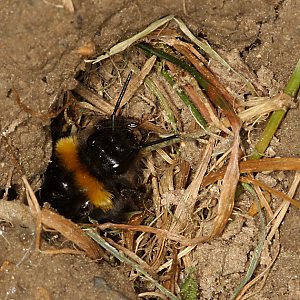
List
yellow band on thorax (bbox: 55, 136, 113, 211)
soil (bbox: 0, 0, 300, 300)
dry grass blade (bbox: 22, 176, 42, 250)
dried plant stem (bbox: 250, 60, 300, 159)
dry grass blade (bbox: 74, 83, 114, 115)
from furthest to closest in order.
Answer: dry grass blade (bbox: 74, 83, 114, 115), yellow band on thorax (bbox: 55, 136, 113, 211), dried plant stem (bbox: 250, 60, 300, 159), dry grass blade (bbox: 22, 176, 42, 250), soil (bbox: 0, 0, 300, 300)

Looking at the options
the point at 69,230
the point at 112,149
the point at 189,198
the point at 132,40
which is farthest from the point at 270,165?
the point at 69,230

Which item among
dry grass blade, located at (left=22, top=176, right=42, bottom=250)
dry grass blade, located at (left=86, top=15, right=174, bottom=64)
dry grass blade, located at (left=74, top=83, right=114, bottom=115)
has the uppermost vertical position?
dry grass blade, located at (left=86, top=15, right=174, bottom=64)

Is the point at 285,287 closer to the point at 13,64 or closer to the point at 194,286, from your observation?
the point at 194,286

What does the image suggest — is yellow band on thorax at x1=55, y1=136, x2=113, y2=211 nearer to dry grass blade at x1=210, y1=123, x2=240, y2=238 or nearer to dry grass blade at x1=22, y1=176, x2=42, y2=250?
dry grass blade at x1=22, y1=176, x2=42, y2=250

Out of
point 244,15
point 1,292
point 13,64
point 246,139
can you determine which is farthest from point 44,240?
point 244,15

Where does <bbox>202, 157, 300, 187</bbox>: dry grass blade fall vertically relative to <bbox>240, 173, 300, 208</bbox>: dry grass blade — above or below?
above

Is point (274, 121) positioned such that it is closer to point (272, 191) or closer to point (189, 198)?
point (272, 191)

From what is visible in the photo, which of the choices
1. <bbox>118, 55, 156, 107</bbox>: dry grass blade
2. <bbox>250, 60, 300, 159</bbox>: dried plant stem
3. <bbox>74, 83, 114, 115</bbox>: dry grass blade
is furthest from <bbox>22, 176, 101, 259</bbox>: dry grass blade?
<bbox>250, 60, 300, 159</bbox>: dried plant stem
